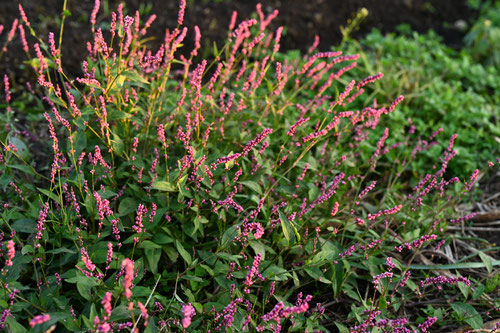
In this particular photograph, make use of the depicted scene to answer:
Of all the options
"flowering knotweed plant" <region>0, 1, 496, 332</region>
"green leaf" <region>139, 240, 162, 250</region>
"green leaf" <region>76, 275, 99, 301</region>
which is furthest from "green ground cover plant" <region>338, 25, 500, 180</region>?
"green leaf" <region>76, 275, 99, 301</region>

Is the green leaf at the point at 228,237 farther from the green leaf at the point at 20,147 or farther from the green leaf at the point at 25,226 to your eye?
the green leaf at the point at 20,147

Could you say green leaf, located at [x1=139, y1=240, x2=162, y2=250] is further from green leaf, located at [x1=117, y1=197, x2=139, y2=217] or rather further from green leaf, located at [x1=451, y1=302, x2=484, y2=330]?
green leaf, located at [x1=451, y1=302, x2=484, y2=330]

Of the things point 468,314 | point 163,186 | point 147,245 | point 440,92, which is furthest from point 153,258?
point 440,92

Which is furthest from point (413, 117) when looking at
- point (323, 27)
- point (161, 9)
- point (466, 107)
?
point (161, 9)

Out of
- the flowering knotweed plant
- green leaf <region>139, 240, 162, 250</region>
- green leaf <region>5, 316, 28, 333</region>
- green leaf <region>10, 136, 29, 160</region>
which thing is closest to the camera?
green leaf <region>5, 316, 28, 333</region>

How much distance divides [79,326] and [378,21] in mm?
5175

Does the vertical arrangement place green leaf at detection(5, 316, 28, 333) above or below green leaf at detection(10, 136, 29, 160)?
below

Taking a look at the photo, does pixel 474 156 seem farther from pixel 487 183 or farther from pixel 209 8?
pixel 209 8

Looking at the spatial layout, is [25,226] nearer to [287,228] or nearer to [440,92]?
[287,228]

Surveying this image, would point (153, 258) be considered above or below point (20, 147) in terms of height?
below

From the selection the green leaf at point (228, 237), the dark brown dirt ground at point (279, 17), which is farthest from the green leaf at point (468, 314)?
the dark brown dirt ground at point (279, 17)

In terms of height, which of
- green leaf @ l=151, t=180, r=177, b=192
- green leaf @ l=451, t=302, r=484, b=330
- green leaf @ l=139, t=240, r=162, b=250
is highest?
green leaf @ l=151, t=180, r=177, b=192

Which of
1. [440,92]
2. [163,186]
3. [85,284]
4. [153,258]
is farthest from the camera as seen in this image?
[440,92]

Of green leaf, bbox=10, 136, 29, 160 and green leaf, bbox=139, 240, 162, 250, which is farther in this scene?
green leaf, bbox=10, 136, 29, 160
